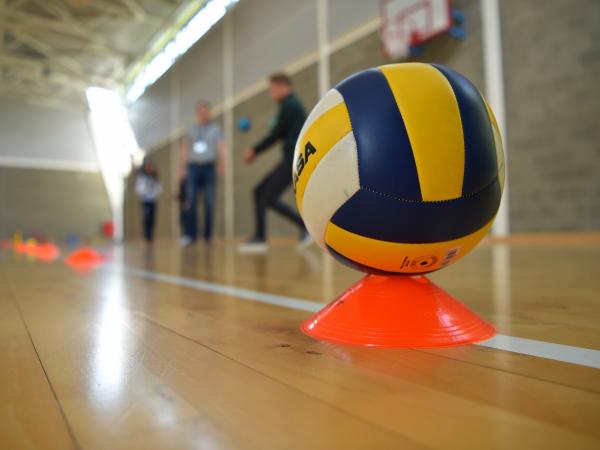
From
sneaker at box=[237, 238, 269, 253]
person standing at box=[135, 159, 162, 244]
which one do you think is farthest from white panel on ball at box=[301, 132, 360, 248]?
person standing at box=[135, 159, 162, 244]

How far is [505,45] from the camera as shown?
17.3ft

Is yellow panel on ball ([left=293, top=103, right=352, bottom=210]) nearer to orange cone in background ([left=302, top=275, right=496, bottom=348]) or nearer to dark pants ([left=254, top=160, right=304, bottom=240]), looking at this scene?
orange cone in background ([left=302, top=275, right=496, bottom=348])

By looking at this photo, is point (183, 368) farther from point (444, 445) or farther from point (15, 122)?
point (15, 122)

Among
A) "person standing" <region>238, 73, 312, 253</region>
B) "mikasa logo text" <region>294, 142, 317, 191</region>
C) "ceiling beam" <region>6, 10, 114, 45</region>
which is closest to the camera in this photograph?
"mikasa logo text" <region>294, 142, 317, 191</region>

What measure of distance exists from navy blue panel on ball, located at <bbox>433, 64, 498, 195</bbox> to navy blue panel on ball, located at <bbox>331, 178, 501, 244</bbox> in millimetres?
27

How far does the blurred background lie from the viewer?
4871mm

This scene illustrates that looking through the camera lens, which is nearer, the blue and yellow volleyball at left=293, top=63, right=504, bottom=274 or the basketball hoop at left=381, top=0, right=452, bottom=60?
the blue and yellow volleyball at left=293, top=63, right=504, bottom=274

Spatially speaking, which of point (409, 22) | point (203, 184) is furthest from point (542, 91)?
point (203, 184)

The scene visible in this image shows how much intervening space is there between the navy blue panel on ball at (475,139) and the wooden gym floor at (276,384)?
1.09 ft

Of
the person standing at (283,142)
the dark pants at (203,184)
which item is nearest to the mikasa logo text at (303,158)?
the person standing at (283,142)

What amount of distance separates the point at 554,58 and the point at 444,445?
5.43 meters

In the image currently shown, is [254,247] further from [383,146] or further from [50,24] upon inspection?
[50,24]

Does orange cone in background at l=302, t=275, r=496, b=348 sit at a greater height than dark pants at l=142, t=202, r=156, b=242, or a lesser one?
lesser

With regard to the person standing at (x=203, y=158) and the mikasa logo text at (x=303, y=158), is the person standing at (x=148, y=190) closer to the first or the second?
the person standing at (x=203, y=158)
